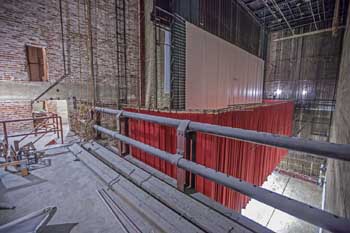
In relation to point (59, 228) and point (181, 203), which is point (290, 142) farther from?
point (59, 228)

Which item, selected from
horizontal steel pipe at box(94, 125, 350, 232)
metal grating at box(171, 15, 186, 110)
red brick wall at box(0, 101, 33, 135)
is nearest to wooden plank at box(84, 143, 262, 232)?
horizontal steel pipe at box(94, 125, 350, 232)

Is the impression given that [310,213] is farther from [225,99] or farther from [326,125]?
[326,125]

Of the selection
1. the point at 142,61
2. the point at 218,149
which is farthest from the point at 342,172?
the point at 142,61

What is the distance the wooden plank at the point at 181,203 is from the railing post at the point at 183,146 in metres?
0.08

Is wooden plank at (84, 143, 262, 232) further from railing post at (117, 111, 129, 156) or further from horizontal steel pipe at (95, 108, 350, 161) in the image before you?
horizontal steel pipe at (95, 108, 350, 161)

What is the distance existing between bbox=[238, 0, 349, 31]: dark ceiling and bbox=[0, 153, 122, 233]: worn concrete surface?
8.91 metres

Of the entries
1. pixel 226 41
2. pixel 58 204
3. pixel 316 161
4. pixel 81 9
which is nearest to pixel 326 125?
pixel 316 161

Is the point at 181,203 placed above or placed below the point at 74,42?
below

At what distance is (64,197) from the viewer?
152 cm

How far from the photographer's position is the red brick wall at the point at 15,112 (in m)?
5.71

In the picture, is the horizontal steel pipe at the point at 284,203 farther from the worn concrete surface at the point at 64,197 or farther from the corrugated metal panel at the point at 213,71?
the corrugated metal panel at the point at 213,71

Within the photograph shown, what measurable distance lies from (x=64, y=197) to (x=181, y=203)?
3.44 ft

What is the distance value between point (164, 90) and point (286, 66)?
9.01 meters

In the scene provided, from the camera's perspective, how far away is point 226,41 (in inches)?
273
